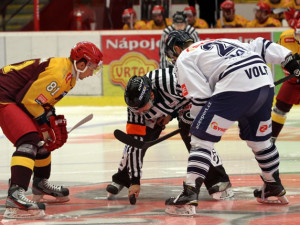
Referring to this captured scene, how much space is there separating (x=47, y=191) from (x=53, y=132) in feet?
1.54

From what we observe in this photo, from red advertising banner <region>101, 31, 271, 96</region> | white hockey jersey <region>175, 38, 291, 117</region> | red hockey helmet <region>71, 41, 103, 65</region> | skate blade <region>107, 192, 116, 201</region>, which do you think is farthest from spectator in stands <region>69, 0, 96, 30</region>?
white hockey jersey <region>175, 38, 291, 117</region>

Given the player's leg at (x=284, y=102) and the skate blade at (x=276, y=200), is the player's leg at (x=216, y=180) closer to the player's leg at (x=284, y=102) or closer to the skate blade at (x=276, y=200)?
the skate blade at (x=276, y=200)

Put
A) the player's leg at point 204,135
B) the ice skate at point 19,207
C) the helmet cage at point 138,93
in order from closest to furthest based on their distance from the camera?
the player's leg at point 204,135
the ice skate at point 19,207
the helmet cage at point 138,93

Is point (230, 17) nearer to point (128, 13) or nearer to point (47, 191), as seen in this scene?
point (128, 13)

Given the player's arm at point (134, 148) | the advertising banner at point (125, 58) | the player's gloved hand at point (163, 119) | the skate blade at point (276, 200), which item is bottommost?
the advertising banner at point (125, 58)

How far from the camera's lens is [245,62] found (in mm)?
4781

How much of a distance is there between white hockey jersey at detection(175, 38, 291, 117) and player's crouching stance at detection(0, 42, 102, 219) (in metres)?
0.66

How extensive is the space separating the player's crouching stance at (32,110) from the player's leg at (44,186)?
0.10 meters

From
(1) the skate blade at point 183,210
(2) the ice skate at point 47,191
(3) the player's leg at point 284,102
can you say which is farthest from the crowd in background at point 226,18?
(1) the skate blade at point 183,210

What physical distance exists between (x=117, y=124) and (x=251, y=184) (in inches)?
167

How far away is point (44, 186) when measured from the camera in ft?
17.9

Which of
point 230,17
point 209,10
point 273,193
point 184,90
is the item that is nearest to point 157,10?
point 209,10

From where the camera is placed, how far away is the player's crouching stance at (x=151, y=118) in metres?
5.11

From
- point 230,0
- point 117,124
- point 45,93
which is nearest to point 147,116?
point 45,93
